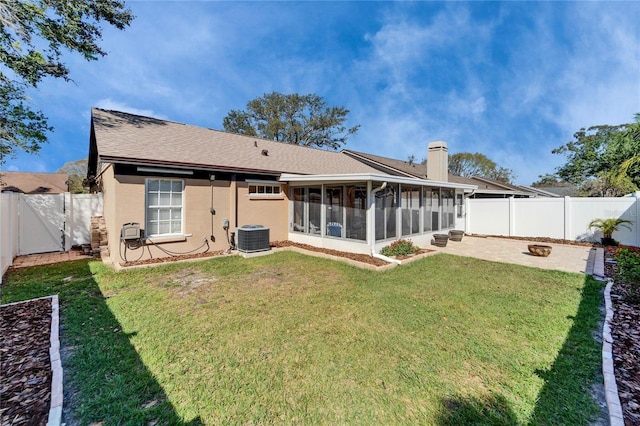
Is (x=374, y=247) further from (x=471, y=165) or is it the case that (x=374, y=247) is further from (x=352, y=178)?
(x=471, y=165)

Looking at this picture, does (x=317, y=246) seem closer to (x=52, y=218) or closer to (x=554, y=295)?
(x=554, y=295)

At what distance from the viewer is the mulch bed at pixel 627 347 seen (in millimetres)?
2592

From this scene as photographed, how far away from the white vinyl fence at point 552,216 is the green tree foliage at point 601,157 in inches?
282

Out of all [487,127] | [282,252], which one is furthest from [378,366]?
[487,127]

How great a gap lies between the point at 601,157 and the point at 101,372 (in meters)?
31.1

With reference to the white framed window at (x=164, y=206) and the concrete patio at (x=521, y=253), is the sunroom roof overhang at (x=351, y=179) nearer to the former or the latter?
the concrete patio at (x=521, y=253)

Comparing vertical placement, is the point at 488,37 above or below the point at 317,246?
above

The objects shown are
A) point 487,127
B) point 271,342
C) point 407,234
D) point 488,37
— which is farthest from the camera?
point 487,127

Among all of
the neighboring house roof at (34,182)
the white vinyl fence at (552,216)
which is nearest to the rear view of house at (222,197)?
the white vinyl fence at (552,216)

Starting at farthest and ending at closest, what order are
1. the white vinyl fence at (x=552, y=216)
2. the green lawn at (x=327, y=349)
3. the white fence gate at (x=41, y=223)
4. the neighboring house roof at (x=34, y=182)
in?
the neighboring house roof at (x=34, y=182) → the white vinyl fence at (x=552, y=216) → the white fence gate at (x=41, y=223) → the green lawn at (x=327, y=349)

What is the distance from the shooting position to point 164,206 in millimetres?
8352

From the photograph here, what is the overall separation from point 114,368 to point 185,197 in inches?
246

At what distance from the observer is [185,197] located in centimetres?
862

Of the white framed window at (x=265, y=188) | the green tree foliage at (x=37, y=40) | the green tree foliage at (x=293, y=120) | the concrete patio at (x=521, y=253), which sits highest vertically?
the green tree foliage at (x=293, y=120)
